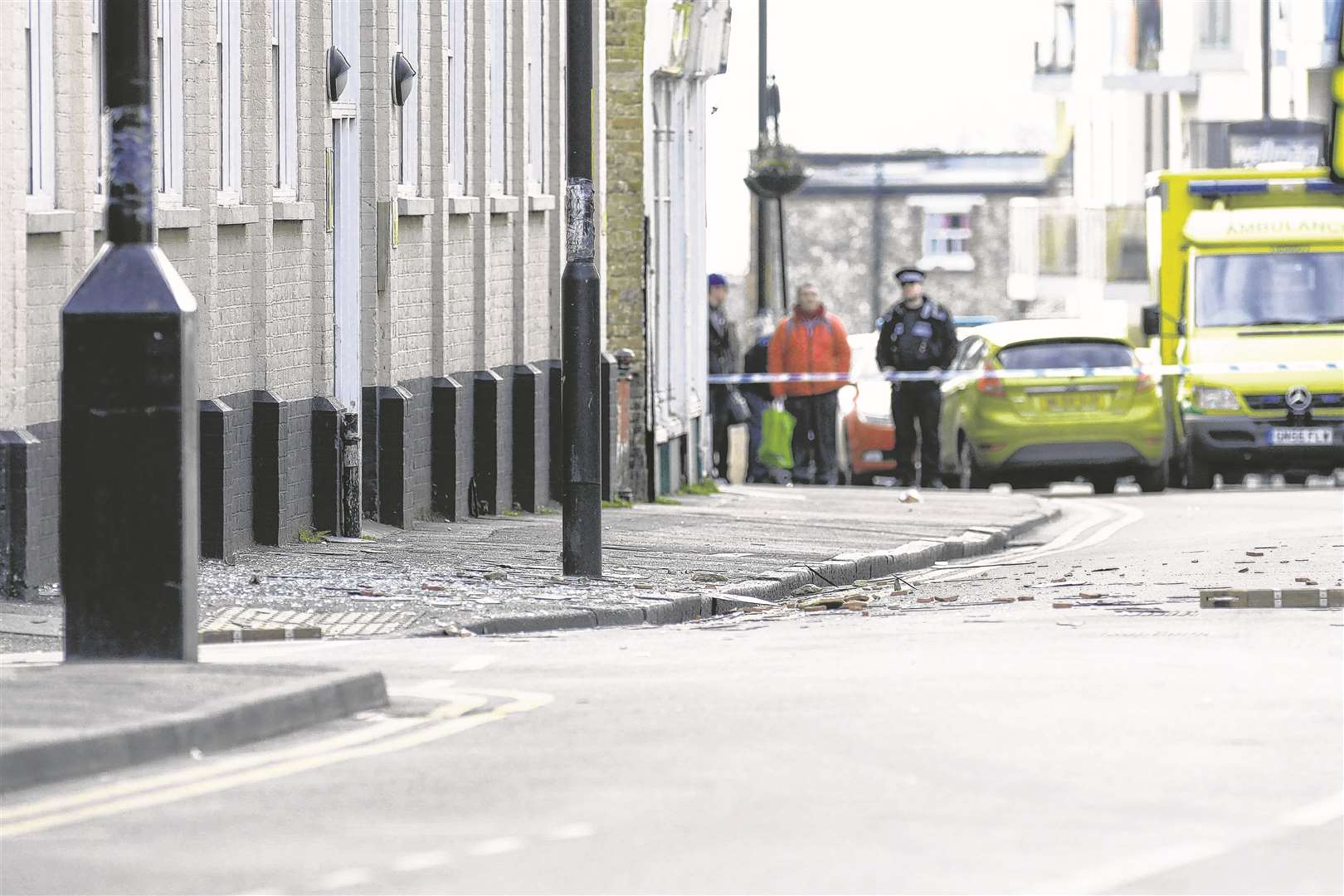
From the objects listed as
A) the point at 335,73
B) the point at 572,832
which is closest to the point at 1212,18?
the point at 335,73

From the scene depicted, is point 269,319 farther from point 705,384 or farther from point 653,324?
point 705,384

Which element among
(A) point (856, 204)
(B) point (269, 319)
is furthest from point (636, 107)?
(A) point (856, 204)

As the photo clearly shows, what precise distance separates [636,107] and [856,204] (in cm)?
5859

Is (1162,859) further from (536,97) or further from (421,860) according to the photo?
(536,97)

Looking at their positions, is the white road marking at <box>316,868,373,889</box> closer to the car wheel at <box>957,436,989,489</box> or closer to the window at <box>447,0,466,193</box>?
the window at <box>447,0,466,193</box>

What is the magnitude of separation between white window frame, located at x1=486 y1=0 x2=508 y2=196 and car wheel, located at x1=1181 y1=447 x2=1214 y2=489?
821 centimetres

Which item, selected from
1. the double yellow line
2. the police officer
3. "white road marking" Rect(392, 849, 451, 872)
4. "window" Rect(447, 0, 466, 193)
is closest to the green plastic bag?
the police officer

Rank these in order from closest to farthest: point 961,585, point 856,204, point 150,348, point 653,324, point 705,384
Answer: point 150,348, point 961,585, point 653,324, point 705,384, point 856,204

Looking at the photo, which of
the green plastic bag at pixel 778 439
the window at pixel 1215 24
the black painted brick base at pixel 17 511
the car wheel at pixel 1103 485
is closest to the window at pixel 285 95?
the black painted brick base at pixel 17 511

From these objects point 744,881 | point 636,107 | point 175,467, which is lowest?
point 744,881

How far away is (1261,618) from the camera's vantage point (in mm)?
13203

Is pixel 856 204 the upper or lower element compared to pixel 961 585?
upper

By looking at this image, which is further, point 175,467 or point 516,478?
point 516,478

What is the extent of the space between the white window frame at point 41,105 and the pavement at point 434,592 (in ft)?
6.37
